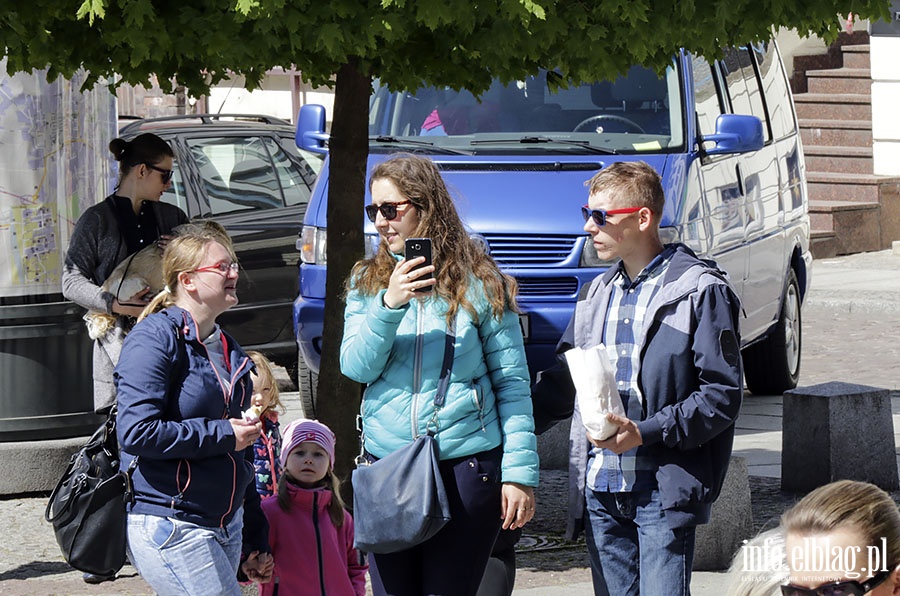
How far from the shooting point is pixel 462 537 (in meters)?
4.39

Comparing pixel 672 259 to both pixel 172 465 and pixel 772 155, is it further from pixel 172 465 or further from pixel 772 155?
pixel 772 155

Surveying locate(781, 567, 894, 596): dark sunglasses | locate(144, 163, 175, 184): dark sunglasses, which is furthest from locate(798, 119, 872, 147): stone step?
locate(781, 567, 894, 596): dark sunglasses

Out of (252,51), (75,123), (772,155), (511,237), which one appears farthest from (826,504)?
(772,155)

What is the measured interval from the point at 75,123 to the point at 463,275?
13.6 ft

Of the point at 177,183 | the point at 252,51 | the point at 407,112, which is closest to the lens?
the point at 252,51

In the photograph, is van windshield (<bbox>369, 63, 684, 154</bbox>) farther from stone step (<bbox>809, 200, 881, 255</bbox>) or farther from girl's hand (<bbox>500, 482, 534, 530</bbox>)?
stone step (<bbox>809, 200, 881, 255</bbox>)

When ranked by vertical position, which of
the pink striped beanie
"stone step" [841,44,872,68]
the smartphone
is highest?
"stone step" [841,44,872,68]

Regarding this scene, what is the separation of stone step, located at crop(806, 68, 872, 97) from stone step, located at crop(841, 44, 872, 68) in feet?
0.62

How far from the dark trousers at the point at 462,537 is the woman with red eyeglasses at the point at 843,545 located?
1532 mm

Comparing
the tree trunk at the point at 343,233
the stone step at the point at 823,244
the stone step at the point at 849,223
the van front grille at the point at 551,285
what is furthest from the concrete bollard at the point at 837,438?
the stone step at the point at 849,223

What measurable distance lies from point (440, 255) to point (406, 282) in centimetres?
20

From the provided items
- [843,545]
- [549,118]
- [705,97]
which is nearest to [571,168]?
[549,118]

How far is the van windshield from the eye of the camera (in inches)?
340

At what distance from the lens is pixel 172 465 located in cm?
433
